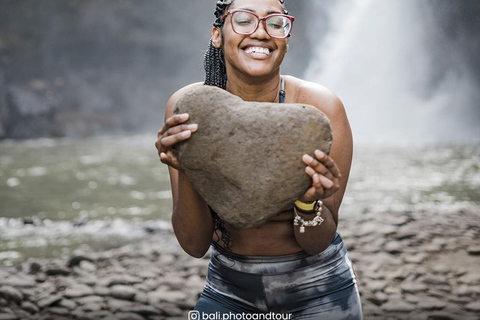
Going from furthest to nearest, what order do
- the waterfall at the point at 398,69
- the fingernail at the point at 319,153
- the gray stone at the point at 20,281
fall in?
the waterfall at the point at 398,69, the gray stone at the point at 20,281, the fingernail at the point at 319,153

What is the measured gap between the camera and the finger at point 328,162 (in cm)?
143

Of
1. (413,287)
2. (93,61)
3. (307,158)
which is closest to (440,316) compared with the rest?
(413,287)

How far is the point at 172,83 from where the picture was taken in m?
30.9

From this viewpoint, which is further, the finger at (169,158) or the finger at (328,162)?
the finger at (169,158)

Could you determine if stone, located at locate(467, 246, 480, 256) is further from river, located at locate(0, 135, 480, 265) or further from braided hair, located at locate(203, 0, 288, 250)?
braided hair, located at locate(203, 0, 288, 250)

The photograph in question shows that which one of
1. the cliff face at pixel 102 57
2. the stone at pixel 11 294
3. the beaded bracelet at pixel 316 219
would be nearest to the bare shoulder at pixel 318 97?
the beaded bracelet at pixel 316 219

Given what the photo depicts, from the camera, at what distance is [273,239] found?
1.83m

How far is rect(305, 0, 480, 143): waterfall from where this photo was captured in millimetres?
23594

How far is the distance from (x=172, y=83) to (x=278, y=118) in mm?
30294

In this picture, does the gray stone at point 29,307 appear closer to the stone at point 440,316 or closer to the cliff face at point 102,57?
the stone at point 440,316

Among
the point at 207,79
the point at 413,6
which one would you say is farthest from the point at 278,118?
the point at 413,6

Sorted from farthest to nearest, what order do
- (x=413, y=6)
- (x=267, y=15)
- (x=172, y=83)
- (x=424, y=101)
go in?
(x=172, y=83) < (x=424, y=101) < (x=413, y=6) < (x=267, y=15)

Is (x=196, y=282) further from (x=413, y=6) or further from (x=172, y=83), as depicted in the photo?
(x=172, y=83)

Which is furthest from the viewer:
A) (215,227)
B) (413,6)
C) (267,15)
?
(413,6)
